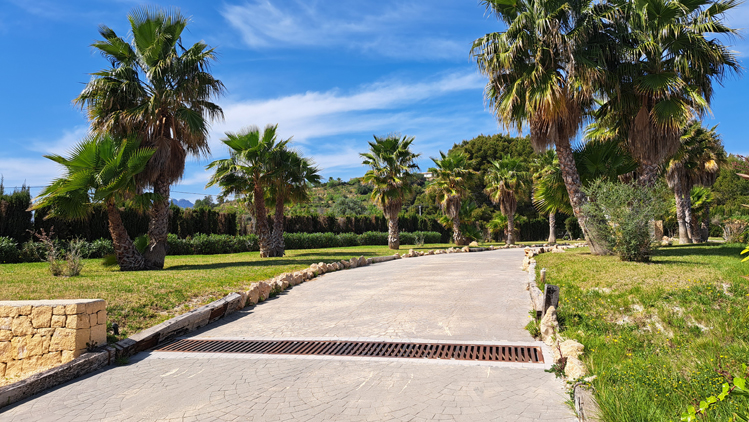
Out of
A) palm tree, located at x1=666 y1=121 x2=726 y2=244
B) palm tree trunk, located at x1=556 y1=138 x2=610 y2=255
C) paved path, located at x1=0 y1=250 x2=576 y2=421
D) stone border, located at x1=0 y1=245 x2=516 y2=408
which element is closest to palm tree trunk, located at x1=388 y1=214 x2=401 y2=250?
palm tree trunk, located at x1=556 y1=138 x2=610 y2=255

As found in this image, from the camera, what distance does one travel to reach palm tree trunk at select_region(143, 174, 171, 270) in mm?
13688

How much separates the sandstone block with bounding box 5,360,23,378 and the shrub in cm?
1076

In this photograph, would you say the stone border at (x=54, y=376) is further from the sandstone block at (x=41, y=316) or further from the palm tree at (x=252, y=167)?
the palm tree at (x=252, y=167)

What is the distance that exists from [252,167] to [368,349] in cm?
1442

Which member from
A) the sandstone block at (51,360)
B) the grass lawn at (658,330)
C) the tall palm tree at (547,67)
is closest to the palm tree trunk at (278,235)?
the tall palm tree at (547,67)

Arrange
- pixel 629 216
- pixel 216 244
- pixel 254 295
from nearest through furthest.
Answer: pixel 254 295, pixel 629 216, pixel 216 244

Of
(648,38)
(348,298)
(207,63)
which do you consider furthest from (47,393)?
(648,38)

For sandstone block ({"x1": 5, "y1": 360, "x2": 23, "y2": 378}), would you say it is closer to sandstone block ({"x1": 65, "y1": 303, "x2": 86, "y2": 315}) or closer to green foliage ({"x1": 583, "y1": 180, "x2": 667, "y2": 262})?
sandstone block ({"x1": 65, "y1": 303, "x2": 86, "y2": 315})

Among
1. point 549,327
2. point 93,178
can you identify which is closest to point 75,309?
point 549,327

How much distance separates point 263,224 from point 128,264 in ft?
22.4

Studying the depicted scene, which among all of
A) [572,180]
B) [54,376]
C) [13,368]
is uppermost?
[572,180]

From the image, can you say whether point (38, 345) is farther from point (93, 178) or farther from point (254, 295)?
point (93, 178)

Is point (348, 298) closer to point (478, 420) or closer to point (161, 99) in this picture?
point (478, 420)

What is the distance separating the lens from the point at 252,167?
18250mm
